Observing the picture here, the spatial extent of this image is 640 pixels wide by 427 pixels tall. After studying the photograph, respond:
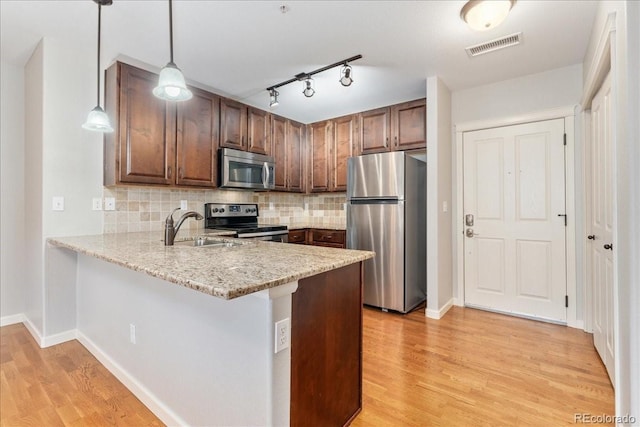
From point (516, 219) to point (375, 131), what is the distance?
1.85 meters

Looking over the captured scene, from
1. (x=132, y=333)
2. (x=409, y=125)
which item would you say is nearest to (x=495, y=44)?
(x=409, y=125)

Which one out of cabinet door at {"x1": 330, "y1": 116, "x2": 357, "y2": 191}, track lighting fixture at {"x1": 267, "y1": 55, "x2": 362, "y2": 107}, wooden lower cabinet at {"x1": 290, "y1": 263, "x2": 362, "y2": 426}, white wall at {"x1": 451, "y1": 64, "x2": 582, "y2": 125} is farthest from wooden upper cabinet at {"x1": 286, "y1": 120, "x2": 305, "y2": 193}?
wooden lower cabinet at {"x1": 290, "y1": 263, "x2": 362, "y2": 426}

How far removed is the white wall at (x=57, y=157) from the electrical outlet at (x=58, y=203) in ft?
0.08

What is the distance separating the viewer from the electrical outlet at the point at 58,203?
2.40m

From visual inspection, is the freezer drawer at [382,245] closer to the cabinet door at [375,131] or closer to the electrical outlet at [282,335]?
the cabinet door at [375,131]

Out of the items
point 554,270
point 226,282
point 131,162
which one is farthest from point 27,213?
point 554,270

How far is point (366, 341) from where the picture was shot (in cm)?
254

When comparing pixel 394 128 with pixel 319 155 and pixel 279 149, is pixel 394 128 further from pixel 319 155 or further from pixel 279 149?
pixel 279 149

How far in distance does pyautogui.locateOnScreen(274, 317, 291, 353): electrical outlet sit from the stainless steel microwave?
2.45 metres

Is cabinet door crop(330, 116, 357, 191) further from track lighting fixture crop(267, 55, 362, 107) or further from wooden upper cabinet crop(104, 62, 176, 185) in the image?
wooden upper cabinet crop(104, 62, 176, 185)

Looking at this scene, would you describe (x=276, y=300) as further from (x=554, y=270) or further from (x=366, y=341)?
(x=554, y=270)

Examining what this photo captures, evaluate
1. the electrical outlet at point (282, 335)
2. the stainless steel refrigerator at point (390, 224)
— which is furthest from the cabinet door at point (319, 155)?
the electrical outlet at point (282, 335)

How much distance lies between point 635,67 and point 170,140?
3160mm

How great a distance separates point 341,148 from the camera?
416cm
